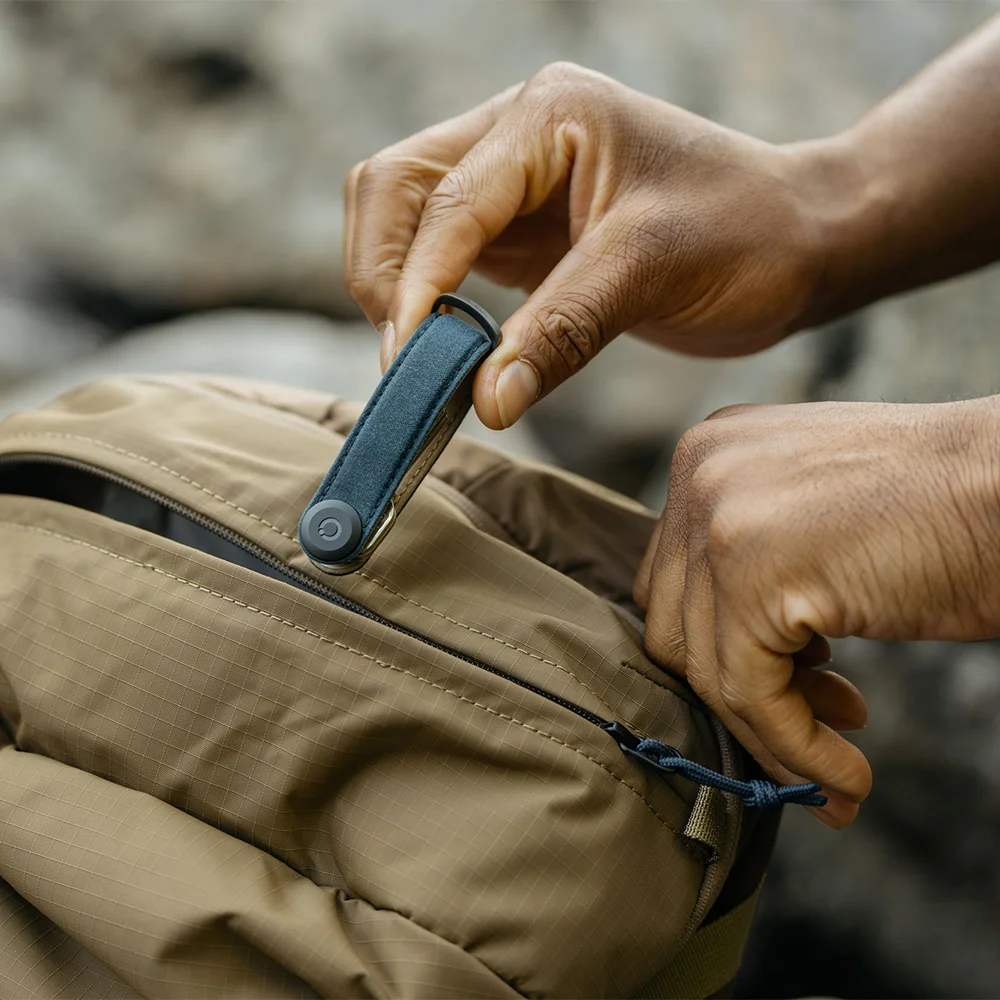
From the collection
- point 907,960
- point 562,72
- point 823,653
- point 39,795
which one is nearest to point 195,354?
point 562,72

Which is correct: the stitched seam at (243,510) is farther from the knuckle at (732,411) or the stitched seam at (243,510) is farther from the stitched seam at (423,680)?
the knuckle at (732,411)

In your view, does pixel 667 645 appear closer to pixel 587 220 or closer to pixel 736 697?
pixel 736 697

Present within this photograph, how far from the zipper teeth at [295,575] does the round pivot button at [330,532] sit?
0.21 ft

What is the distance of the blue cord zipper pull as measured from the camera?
0.62 meters

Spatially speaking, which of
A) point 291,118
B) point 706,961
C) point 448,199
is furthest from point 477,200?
point 291,118

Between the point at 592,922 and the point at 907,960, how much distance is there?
824 mm

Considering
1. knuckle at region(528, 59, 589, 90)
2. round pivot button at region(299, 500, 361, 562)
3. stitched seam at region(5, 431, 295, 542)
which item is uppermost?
Result: knuckle at region(528, 59, 589, 90)

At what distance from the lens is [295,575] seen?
0.66 m

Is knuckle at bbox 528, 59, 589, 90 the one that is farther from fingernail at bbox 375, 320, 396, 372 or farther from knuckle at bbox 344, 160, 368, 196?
fingernail at bbox 375, 320, 396, 372

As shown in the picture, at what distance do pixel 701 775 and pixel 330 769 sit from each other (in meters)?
0.24

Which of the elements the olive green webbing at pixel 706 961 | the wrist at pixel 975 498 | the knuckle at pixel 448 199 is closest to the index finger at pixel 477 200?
the knuckle at pixel 448 199

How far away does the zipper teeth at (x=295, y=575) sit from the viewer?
631 mm

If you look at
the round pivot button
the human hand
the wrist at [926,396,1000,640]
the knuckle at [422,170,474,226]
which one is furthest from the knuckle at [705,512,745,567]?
the knuckle at [422,170,474,226]

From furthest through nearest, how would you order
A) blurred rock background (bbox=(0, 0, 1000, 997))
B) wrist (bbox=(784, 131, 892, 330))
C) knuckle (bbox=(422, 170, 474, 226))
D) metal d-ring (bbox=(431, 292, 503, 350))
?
blurred rock background (bbox=(0, 0, 1000, 997))
wrist (bbox=(784, 131, 892, 330))
knuckle (bbox=(422, 170, 474, 226))
metal d-ring (bbox=(431, 292, 503, 350))
